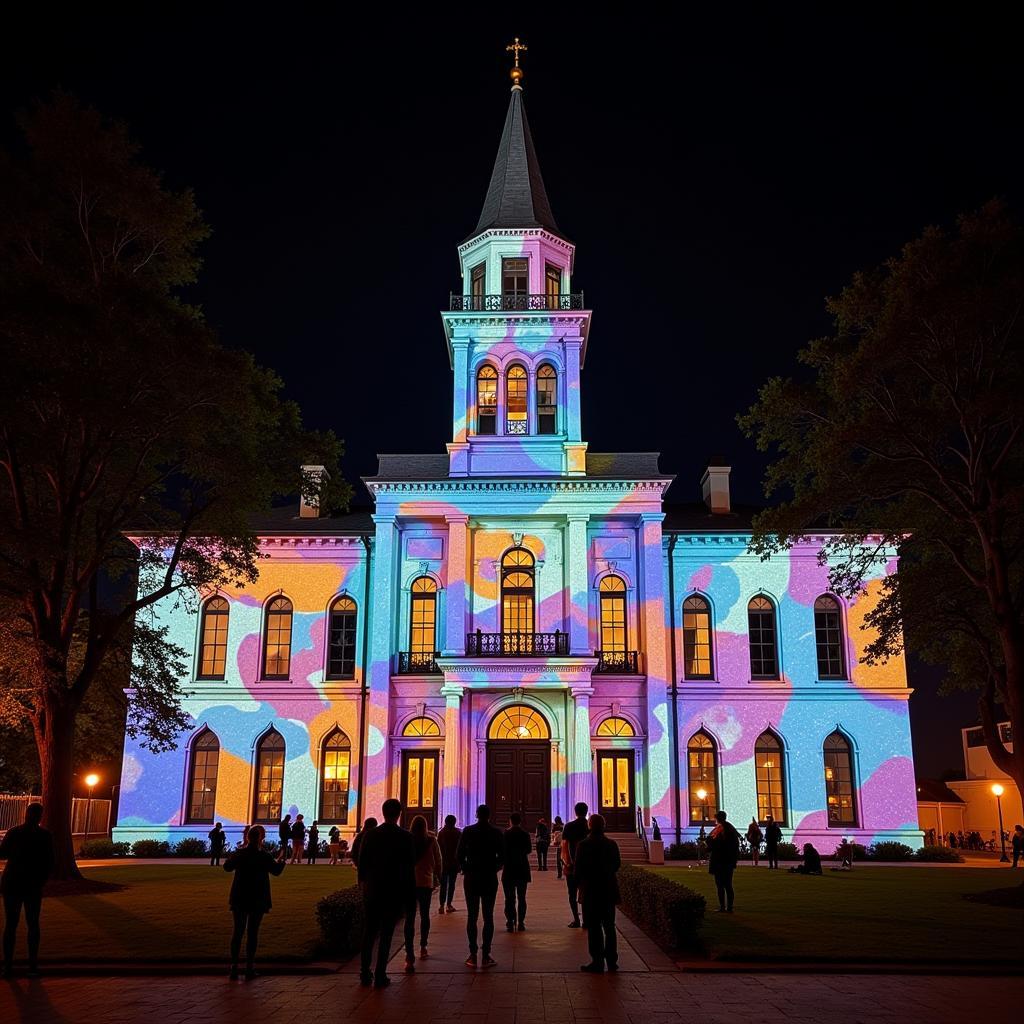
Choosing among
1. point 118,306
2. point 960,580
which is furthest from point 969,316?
point 118,306

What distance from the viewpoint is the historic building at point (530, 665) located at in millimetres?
32688

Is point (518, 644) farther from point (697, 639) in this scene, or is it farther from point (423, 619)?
point (697, 639)

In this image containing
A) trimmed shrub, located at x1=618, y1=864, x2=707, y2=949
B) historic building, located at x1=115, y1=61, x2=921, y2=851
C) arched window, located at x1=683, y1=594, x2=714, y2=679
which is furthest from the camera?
arched window, located at x1=683, y1=594, x2=714, y2=679

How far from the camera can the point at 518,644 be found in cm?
3319

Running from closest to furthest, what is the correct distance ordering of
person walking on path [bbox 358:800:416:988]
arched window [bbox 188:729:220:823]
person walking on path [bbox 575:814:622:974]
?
1. person walking on path [bbox 358:800:416:988]
2. person walking on path [bbox 575:814:622:974]
3. arched window [bbox 188:729:220:823]

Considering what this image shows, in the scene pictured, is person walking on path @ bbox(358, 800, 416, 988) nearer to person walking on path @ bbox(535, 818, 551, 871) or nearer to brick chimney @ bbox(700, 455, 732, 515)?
person walking on path @ bbox(535, 818, 551, 871)

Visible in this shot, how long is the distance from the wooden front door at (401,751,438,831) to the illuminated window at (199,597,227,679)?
24.1ft

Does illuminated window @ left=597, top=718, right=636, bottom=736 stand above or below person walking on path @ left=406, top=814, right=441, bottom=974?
above

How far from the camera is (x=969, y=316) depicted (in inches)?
752

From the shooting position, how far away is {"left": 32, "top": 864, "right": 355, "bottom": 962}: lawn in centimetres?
1230

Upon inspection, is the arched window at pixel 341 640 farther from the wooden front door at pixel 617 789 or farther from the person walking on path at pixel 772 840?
the person walking on path at pixel 772 840

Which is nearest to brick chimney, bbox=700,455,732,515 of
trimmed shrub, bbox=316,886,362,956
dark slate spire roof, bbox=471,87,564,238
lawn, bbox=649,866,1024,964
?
dark slate spire roof, bbox=471,87,564,238

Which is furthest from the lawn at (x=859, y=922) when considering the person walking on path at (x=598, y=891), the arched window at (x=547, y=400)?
the arched window at (x=547, y=400)

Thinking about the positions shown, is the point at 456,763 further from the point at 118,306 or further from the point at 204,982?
the point at 204,982
